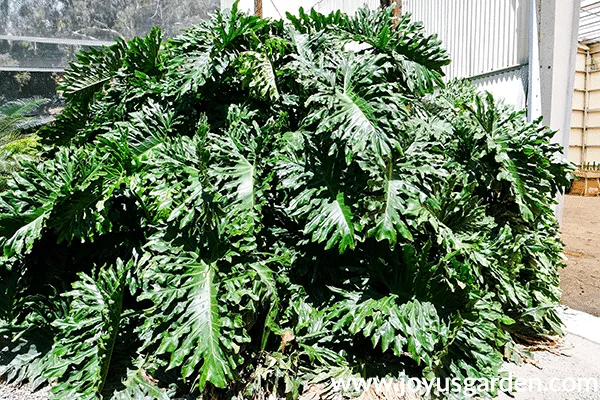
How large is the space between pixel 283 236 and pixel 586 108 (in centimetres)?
1127

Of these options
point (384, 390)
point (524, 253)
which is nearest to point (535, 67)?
point (524, 253)

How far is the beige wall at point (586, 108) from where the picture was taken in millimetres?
11016

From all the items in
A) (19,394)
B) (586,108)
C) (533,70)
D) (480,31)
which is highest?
(480,31)

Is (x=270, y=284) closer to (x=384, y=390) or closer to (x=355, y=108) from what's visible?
(x=384, y=390)

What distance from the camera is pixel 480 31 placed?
5348mm

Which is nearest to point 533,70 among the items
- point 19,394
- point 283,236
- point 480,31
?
point 480,31

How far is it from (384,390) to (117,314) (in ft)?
4.79

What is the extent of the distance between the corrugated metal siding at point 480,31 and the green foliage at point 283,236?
1.96m

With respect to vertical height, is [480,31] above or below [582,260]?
above

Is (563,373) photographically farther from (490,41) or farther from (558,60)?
(490,41)

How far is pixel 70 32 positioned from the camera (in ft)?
26.5

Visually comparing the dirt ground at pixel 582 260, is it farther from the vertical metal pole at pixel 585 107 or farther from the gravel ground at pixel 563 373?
the vertical metal pole at pixel 585 107

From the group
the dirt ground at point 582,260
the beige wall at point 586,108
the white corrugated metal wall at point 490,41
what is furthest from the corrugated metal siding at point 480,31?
the beige wall at point 586,108

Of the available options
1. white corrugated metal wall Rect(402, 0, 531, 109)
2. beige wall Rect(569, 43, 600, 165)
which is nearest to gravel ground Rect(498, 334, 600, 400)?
white corrugated metal wall Rect(402, 0, 531, 109)
